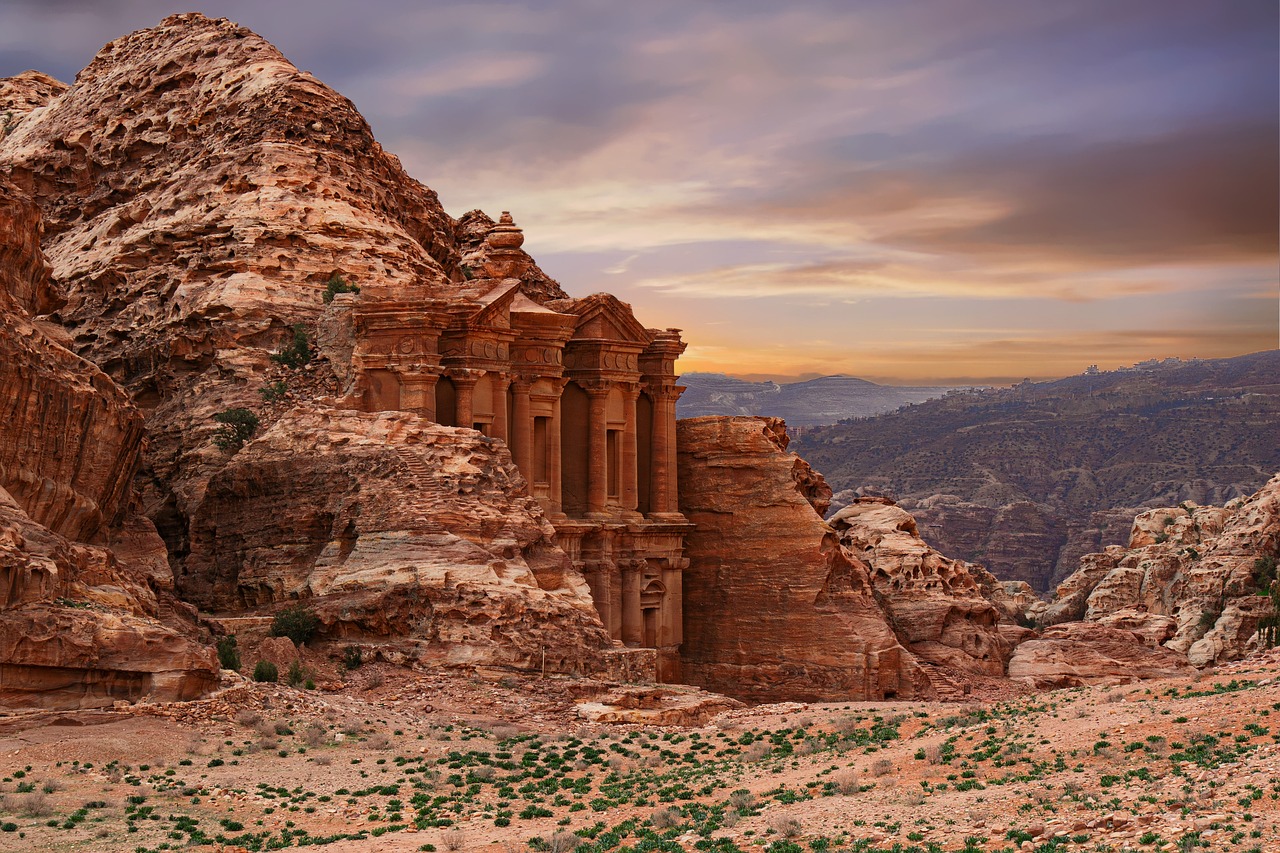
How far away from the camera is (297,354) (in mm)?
60469

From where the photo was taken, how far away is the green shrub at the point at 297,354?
198 feet

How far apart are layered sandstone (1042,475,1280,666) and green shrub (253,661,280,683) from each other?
4338cm

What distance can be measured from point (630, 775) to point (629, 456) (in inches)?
1218

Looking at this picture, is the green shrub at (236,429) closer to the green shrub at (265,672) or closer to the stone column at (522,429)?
the stone column at (522,429)

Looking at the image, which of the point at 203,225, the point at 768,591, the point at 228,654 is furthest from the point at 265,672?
the point at 768,591

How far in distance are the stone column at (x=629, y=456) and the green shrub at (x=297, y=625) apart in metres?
20.3

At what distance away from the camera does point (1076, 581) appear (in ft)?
315

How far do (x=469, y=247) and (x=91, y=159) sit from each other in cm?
1849

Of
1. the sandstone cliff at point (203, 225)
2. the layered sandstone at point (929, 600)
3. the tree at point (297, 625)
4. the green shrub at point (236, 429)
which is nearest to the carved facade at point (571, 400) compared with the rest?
the sandstone cliff at point (203, 225)

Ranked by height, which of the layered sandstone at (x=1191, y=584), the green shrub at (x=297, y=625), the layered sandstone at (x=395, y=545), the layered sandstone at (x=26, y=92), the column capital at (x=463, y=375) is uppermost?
the layered sandstone at (x=26, y=92)

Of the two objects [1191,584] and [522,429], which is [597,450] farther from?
[1191,584]

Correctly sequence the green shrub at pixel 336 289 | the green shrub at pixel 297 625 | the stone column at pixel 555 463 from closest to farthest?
the green shrub at pixel 297 625 < the green shrub at pixel 336 289 < the stone column at pixel 555 463

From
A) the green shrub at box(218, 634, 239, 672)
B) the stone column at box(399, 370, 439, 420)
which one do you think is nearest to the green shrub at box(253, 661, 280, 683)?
the green shrub at box(218, 634, 239, 672)

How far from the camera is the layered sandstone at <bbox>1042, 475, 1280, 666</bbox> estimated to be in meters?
78.5
